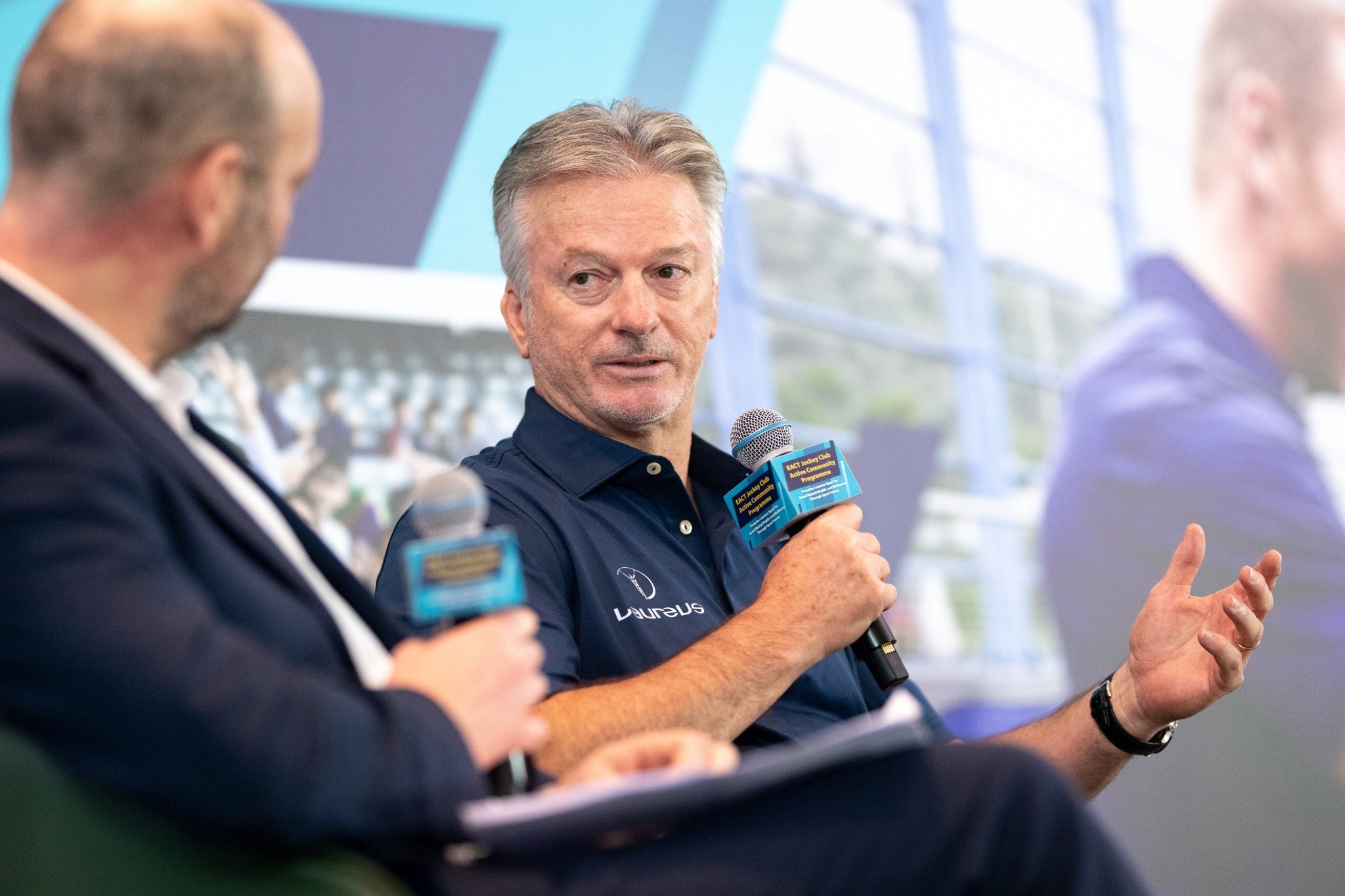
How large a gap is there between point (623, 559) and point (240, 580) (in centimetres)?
94

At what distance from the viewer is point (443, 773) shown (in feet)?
2.98

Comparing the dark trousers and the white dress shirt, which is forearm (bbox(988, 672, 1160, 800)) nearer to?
the dark trousers

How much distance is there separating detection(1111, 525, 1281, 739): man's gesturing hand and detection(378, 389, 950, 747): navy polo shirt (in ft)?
1.07

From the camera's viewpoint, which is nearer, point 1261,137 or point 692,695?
point 692,695

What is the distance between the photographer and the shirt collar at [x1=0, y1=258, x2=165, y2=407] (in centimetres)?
100

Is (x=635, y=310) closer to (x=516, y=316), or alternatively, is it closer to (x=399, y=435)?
(x=516, y=316)

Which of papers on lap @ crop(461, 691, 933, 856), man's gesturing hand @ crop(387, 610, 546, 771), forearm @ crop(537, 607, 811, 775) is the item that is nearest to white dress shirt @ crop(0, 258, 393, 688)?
man's gesturing hand @ crop(387, 610, 546, 771)

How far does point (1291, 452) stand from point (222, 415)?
392cm

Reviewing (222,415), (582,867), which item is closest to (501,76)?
(222,415)

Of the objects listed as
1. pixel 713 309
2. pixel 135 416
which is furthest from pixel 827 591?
pixel 135 416

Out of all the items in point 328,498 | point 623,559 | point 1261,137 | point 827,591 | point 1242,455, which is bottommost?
point 328,498

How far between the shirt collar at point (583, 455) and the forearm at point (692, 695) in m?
0.41

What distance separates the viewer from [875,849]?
1004 millimetres

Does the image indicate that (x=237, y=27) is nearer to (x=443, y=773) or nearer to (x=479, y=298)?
(x=443, y=773)
